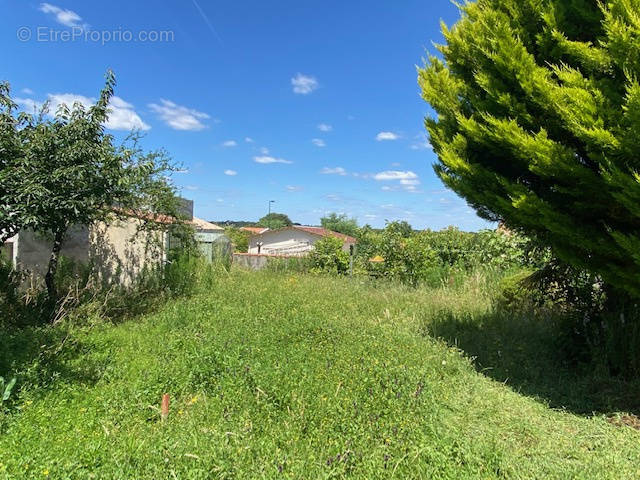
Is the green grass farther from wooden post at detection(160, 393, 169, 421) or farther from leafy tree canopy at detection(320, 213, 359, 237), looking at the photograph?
leafy tree canopy at detection(320, 213, 359, 237)

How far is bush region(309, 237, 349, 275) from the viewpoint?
13094mm

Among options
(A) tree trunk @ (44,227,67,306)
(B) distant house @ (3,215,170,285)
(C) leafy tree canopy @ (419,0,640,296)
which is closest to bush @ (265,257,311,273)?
(B) distant house @ (3,215,170,285)

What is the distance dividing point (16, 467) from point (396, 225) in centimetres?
1092

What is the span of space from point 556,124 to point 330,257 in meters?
9.91

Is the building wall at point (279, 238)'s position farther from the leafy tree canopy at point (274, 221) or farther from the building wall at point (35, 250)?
the building wall at point (35, 250)

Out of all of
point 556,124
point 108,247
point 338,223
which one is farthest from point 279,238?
point 556,124

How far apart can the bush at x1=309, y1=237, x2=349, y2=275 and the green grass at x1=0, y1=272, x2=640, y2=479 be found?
7485mm

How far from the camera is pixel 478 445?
8.78 feet

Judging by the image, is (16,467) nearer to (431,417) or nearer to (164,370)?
(164,370)

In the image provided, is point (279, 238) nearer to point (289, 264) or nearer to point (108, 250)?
point (289, 264)

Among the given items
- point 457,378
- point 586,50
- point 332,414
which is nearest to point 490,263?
point 457,378

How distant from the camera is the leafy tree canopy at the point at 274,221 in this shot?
74.8 meters

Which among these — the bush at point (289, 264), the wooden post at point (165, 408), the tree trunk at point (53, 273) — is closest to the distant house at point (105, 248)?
the tree trunk at point (53, 273)

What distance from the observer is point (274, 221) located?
77.4 metres
